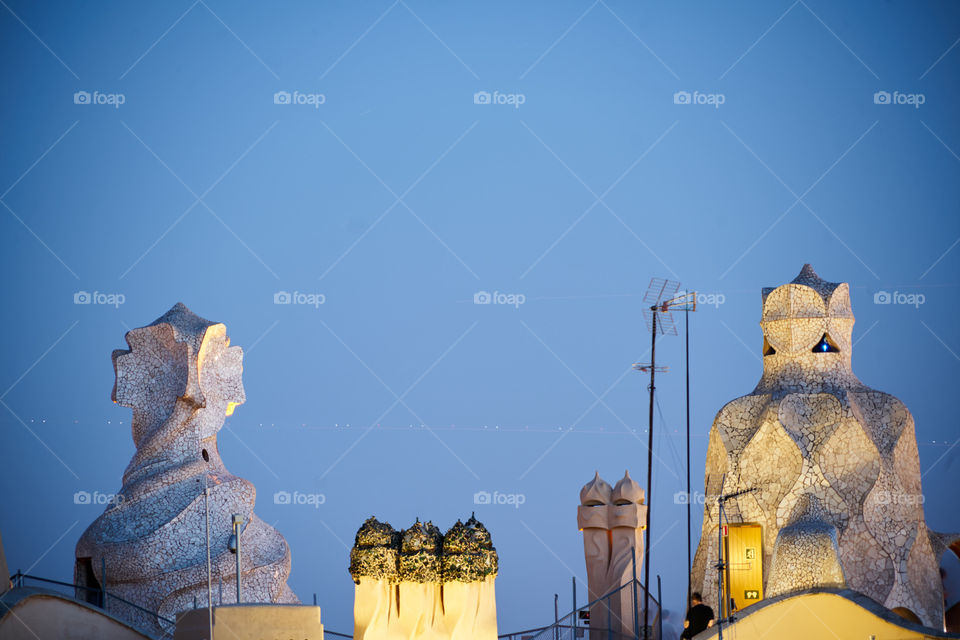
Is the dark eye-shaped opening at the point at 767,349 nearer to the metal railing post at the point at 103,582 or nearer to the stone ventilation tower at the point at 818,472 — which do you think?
the stone ventilation tower at the point at 818,472

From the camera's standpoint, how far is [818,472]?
24938 mm

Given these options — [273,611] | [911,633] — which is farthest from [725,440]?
[273,611]

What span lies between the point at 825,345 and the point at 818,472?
8.74 feet

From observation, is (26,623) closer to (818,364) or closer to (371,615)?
(371,615)

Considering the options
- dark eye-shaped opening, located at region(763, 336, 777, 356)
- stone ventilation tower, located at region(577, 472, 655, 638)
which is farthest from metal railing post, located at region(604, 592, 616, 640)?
dark eye-shaped opening, located at region(763, 336, 777, 356)

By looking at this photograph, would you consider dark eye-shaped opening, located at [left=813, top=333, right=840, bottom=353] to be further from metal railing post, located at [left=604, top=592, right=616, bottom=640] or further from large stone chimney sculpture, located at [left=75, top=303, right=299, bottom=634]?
large stone chimney sculpture, located at [left=75, top=303, right=299, bottom=634]

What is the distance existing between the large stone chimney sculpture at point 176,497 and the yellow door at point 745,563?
8.88 m

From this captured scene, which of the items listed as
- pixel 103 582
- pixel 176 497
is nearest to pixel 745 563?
pixel 176 497

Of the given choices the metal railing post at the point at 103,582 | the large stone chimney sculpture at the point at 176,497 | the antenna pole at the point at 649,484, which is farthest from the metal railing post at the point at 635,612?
the metal railing post at the point at 103,582

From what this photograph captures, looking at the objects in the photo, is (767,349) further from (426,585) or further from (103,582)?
(103,582)

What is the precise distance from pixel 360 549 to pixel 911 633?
8.97 m

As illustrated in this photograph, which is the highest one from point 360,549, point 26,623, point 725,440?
point 725,440

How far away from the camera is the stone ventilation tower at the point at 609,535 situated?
1041 inches

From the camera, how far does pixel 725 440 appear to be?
1047 inches
